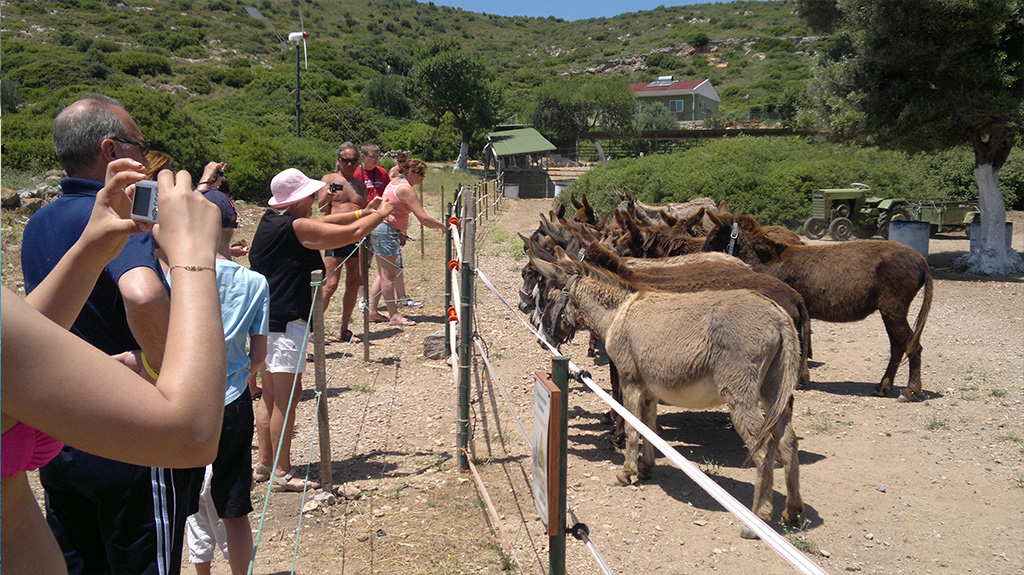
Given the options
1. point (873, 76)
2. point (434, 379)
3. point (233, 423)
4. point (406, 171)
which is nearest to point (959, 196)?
point (873, 76)

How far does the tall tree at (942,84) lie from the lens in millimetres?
12555

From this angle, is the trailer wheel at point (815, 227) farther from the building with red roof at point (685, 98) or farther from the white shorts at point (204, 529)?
the building with red roof at point (685, 98)

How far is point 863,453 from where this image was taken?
19.2 feet

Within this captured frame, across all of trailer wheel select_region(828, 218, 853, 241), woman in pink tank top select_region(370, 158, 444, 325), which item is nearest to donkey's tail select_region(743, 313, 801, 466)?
woman in pink tank top select_region(370, 158, 444, 325)

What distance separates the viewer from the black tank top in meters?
4.80

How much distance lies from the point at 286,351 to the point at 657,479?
3119 millimetres

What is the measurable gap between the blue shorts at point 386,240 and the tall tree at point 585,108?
121ft

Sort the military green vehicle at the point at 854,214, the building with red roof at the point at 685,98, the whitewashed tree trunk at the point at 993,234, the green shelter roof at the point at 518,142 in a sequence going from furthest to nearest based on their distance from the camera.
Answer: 1. the building with red roof at the point at 685,98
2. the green shelter roof at the point at 518,142
3. the military green vehicle at the point at 854,214
4. the whitewashed tree trunk at the point at 993,234

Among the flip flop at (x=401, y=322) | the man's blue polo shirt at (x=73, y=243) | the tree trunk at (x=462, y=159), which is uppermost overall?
the tree trunk at (x=462, y=159)

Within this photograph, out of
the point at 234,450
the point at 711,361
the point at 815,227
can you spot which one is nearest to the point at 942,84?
the point at 815,227

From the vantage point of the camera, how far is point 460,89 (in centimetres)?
4606

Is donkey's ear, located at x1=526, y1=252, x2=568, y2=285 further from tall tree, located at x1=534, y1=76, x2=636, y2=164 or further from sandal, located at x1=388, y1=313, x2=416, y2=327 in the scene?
tall tree, located at x1=534, y1=76, x2=636, y2=164

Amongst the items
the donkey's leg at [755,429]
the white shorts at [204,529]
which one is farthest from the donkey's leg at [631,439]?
the white shorts at [204,529]

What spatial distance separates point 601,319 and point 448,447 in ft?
5.74
